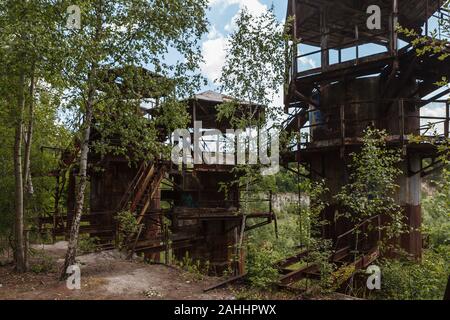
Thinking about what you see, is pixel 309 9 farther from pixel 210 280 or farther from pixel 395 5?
pixel 210 280

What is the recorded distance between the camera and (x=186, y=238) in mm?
17812

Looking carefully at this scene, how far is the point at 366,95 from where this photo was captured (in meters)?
13.7

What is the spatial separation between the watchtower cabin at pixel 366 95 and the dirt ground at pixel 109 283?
19.4 ft

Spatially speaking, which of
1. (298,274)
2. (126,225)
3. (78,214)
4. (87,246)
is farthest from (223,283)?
(87,246)

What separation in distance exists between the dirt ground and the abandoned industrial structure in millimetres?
1361

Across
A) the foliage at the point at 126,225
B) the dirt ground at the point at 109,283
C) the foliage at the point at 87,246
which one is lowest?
the dirt ground at the point at 109,283

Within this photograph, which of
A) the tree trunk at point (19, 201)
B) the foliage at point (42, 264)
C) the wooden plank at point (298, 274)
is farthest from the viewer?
the foliage at point (42, 264)

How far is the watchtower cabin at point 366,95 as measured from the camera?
1201 centimetres

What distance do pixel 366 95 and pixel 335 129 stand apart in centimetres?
178

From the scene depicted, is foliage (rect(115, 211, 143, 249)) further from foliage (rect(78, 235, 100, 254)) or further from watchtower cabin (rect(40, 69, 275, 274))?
watchtower cabin (rect(40, 69, 275, 274))

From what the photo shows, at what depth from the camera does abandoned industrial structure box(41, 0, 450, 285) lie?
11961 mm

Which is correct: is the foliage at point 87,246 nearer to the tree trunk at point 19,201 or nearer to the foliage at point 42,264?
the foliage at point 42,264

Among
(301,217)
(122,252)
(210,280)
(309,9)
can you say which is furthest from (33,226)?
(309,9)

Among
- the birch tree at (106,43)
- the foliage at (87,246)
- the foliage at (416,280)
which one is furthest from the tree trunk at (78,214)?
the foliage at (416,280)
